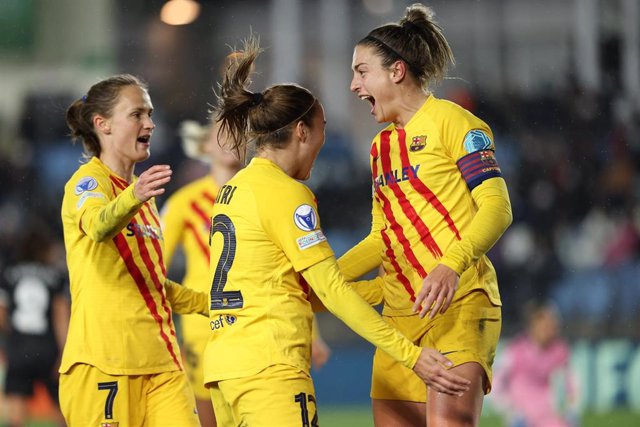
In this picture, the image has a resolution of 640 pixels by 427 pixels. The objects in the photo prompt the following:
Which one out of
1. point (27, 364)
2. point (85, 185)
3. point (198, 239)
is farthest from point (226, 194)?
point (27, 364)

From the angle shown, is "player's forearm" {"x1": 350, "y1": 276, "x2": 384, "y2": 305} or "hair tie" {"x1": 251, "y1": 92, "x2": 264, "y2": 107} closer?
"hair tie" {"x1": 251, "y1": 92, "x2": 264, "y2": 107}

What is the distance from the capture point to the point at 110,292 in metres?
3.78

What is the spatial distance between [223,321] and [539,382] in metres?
4.92

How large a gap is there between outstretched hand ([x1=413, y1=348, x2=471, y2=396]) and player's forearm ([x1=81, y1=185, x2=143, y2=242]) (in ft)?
3.47

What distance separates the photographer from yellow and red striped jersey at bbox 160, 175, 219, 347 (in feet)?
17.9

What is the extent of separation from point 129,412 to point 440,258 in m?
1.23

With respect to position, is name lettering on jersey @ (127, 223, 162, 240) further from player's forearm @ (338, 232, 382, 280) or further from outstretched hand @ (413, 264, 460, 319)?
outstretched hand @ (413, 264, 460, 319)

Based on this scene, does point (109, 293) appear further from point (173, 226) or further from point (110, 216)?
point (173, 226)

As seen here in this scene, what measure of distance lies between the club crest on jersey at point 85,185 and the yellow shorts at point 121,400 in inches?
24.5

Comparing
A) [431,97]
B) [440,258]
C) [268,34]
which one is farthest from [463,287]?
[268,34]

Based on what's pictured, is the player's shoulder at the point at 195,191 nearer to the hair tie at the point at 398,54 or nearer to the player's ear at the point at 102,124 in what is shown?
the player's ear at the point at 102,124

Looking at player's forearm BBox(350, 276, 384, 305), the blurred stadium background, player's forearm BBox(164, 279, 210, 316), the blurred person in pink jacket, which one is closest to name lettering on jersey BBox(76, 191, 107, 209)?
player's forearm BBox(164, 279, 210, 316)

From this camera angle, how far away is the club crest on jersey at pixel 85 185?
12.2ft

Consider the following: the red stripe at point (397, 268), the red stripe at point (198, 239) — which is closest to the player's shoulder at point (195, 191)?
the red stripe at point (198, 239)
